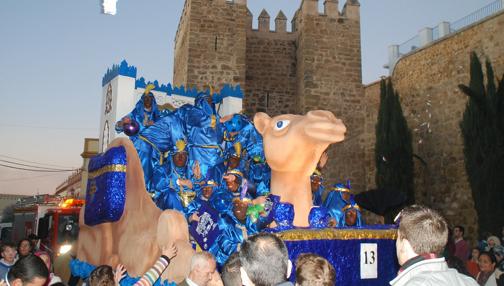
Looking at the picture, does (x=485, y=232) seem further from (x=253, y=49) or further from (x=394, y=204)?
(x=253, y=49)

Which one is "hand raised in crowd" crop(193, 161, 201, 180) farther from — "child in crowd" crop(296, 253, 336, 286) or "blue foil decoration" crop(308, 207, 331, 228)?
"child in crowd" crop(296, 253, 336, 286)

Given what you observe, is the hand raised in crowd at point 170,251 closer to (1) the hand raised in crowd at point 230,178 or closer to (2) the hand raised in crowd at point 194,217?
(2) the hand raised in crowd at point 194,217

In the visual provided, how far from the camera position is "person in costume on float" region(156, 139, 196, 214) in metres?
4.82

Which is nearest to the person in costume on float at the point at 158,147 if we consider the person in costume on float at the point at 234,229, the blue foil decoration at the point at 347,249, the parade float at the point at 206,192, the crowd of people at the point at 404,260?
the parade float at the point at 206,192

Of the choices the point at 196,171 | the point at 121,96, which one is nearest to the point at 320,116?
the point at 196,171

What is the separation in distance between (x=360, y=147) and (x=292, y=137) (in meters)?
12.3

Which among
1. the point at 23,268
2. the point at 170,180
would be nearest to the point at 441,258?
the point at 23,268

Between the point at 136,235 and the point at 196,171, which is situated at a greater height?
the point at 196,171

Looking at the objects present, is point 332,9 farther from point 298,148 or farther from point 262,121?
point 298,148

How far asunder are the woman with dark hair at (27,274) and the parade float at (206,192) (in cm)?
161

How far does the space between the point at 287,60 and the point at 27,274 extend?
14.8m

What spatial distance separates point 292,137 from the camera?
14.3ft

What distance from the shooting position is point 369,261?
409cm

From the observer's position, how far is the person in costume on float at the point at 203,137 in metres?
5.61
